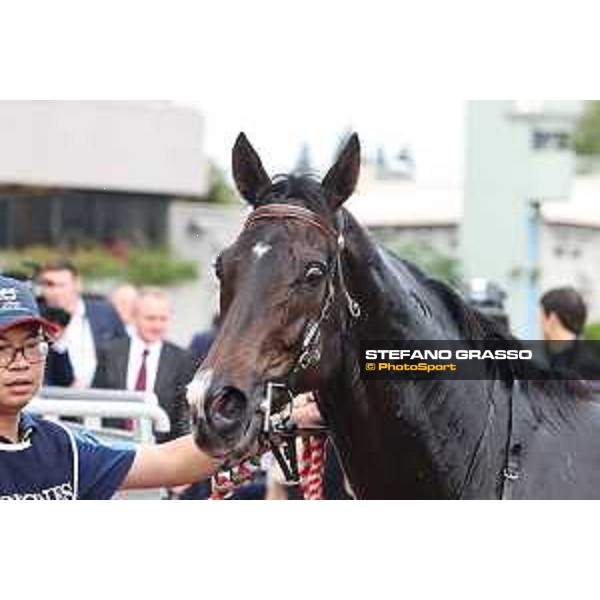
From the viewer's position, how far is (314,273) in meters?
3.44

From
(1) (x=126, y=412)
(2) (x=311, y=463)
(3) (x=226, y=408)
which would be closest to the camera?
(3) (x=226, y=408)

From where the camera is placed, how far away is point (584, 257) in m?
8.34

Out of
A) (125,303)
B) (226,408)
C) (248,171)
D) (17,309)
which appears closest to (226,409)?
(226,408)

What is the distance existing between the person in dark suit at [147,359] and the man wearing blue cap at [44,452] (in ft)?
8.49

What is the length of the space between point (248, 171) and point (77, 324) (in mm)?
4417

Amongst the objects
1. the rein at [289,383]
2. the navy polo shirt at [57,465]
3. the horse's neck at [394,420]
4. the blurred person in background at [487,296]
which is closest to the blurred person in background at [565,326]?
the blurred person in background at [487,296]

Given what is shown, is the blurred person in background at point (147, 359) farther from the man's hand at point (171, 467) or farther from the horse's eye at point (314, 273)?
the horse's eye at point (314, 273)

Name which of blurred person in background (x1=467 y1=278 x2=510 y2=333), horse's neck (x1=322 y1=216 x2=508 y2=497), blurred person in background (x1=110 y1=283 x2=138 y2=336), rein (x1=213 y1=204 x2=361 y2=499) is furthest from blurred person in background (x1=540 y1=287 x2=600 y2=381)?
blurred person in background (x1=110 y1=283 x2=138 y2=336)

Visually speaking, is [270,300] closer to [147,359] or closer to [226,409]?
[226,409]

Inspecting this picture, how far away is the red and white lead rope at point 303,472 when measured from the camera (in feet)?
12.1

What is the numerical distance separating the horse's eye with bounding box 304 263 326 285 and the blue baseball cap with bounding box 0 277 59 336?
678mm

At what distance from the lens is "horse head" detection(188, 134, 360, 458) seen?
10.7ft

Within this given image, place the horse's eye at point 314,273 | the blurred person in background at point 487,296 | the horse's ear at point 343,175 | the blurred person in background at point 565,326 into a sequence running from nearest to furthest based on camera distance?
the horse's eye at point 314,273 → the horse's ear at point 343,175 → the blurred person in background at point 565,326 → the blurred person in background at point 487,296
